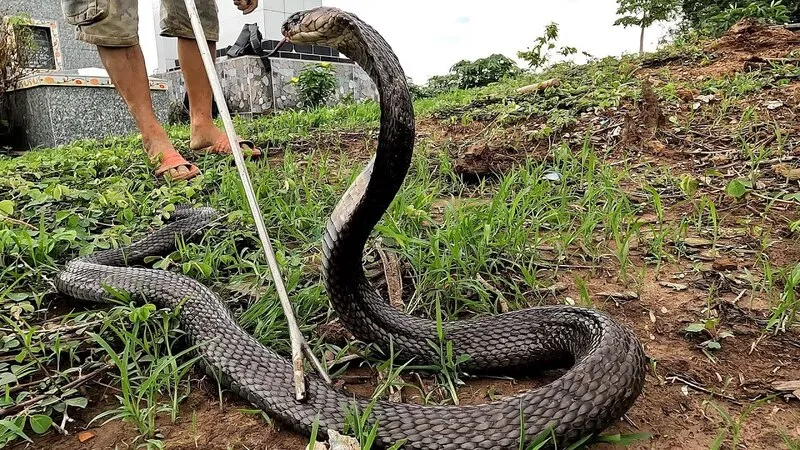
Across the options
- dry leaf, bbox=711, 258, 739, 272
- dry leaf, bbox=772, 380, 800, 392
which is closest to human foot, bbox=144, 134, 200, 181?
dry leaf, bbox=711, 258, 739, 272

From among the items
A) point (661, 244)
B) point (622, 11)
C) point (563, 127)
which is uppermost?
point (622, 11)

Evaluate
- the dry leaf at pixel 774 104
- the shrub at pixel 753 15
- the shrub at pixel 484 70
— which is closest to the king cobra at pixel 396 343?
the dry leaf at pixel 774 104

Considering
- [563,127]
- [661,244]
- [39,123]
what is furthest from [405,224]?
[39,123]

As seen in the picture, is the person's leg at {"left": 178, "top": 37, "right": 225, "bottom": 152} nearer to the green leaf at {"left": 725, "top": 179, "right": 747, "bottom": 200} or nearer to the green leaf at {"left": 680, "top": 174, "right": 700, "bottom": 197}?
the green leaf at {"left": 680, "top": 174, "right": 700, "bottom": 197}

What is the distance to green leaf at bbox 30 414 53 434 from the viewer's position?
58.3 inches

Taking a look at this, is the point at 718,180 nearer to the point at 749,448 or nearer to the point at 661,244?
the point at 661,244

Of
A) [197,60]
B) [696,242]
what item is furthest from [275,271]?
[197,60]

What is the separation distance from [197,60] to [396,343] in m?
3.34

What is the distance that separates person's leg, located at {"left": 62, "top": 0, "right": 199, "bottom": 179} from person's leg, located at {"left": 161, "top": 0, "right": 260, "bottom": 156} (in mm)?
352

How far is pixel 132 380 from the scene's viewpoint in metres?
1.68

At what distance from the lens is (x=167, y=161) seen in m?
3.82

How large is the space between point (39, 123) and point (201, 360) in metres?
8.27

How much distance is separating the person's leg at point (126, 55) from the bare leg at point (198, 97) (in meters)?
0.37

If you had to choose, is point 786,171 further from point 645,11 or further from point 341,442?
point 645,11
